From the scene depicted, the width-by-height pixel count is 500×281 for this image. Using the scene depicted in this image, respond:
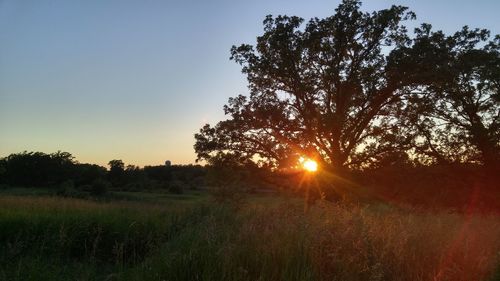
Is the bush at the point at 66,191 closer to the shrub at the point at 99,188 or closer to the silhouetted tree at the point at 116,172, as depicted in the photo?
the shrub at the point at 99,188

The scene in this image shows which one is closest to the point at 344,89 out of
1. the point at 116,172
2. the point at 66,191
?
the point at 66,191

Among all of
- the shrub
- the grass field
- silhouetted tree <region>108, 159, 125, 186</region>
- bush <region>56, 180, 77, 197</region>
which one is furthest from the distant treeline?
the grass field

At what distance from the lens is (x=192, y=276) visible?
17.8ft

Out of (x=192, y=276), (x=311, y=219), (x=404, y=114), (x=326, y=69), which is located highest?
(x=326, y=69)

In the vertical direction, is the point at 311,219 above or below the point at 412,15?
below

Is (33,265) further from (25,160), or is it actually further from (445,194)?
(25,160)

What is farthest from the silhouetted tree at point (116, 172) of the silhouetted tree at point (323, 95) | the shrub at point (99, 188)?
the silhouetted tree at point (323, 95)

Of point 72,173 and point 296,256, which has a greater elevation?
point 72,173

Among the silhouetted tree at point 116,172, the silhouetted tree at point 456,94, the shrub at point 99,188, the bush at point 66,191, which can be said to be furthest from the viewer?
the silhouetted tree at point 116,172

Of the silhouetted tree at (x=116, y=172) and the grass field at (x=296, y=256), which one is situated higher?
the silhouetted tree at (x=116, y=172)

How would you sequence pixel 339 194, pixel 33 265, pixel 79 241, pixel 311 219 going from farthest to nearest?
pixel 339 194
pixel 79 241
pixel 311 219
pixel 33 265

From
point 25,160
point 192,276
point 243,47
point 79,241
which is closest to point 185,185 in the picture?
point 25,160

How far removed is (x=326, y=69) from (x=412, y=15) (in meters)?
6.34

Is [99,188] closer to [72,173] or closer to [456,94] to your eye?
[72,173]
